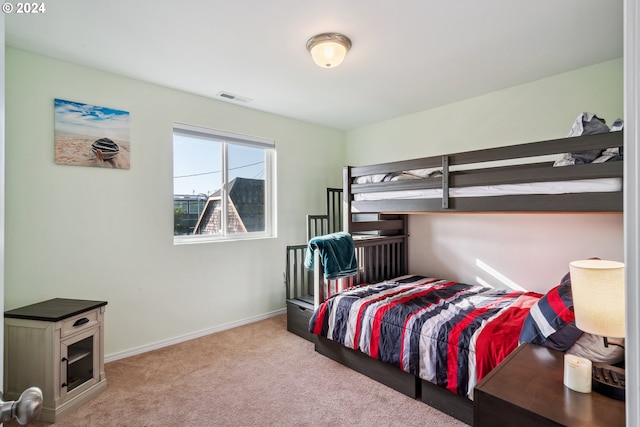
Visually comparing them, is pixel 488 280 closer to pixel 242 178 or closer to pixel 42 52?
pixel 242 178

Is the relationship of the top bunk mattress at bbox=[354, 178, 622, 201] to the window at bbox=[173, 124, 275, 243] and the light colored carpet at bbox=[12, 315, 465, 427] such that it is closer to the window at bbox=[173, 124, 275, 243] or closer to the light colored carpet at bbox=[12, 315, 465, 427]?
the light colored carpet at bbox=[12, 315, 465, 427]

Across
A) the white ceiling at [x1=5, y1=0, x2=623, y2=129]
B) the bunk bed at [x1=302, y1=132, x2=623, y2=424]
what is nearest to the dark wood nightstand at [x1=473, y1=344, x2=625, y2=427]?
the bunk bed at [x1=302, y1=132, x2=623, y2=424]

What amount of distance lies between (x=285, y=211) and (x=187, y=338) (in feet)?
5.50

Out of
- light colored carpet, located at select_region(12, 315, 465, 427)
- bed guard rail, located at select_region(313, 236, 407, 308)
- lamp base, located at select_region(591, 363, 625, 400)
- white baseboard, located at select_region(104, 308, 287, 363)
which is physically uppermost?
bed guard rail, located at select_region(313, 236, 407, 308)

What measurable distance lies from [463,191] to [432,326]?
3.07 feet

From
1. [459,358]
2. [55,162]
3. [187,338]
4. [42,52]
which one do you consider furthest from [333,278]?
[42,52]

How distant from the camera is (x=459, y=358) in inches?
77.5

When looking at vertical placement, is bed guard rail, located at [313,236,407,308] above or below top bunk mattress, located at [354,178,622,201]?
below

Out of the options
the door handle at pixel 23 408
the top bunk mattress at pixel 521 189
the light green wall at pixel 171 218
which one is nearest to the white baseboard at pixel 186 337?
the light green wall at pixel 171 218

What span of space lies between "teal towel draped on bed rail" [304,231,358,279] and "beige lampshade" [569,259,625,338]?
184cm

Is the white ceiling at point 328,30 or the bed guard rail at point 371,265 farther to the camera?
the bed guard rail at point 371,265

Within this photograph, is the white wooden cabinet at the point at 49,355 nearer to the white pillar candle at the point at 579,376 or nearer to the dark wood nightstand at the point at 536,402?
the dark wood nightstand at the point at 536,402

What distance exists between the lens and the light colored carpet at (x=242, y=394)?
198 centimetres

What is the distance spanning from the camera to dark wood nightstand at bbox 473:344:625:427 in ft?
3.73
